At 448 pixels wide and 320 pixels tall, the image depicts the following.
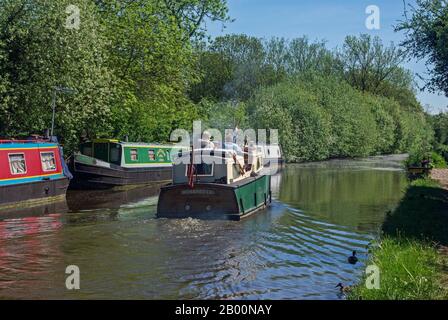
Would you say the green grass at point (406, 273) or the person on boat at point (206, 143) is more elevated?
the person on boat at point (206, 143)

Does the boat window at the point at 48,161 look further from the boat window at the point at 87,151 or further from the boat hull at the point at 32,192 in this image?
the boat window at the point at 87,151

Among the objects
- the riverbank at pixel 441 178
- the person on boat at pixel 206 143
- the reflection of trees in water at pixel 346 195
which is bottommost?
the reflection of trees in water at pixel 346 195

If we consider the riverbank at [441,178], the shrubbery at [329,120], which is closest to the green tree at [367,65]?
the shrubbery at [329,120]

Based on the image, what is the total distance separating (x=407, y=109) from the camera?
296 feet

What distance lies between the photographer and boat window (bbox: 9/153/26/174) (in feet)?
72.4

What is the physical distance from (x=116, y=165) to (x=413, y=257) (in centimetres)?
2172

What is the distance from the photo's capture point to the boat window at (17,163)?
22.1 metres

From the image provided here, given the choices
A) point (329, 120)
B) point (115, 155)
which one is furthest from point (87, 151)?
point (329, 120)

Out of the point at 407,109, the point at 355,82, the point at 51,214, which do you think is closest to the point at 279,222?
the point at 51,214

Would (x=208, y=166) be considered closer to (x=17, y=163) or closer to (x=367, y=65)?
(x=17, y=163)

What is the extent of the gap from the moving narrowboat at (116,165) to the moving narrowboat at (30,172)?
3.69 meters

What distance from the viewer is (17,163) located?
22453 mm
